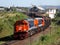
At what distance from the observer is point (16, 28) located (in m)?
32.1

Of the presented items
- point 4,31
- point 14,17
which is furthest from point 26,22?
point 14,17

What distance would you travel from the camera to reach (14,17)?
49.9 metres

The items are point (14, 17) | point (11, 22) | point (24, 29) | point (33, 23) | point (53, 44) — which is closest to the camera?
point (53, 44)

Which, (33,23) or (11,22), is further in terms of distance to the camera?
(11,22)

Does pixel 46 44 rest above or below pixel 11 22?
above

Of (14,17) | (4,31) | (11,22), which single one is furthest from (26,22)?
(14,17)

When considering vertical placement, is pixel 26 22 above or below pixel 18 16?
above

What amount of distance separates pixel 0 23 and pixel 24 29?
9.08 metres

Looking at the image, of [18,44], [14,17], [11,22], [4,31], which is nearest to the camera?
[18,44]

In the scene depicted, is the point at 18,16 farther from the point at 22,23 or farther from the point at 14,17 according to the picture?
the point at 22,23

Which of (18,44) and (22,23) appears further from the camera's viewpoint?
(22,23)

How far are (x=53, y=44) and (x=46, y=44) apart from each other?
1107 millimetres

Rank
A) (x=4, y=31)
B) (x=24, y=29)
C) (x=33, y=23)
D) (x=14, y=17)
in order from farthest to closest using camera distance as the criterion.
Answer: (x=14, y=17) < (x=4, y=31) < (x=33, y=23) < (x=24, y=29)

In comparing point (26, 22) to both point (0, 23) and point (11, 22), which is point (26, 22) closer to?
point (0, 23)
